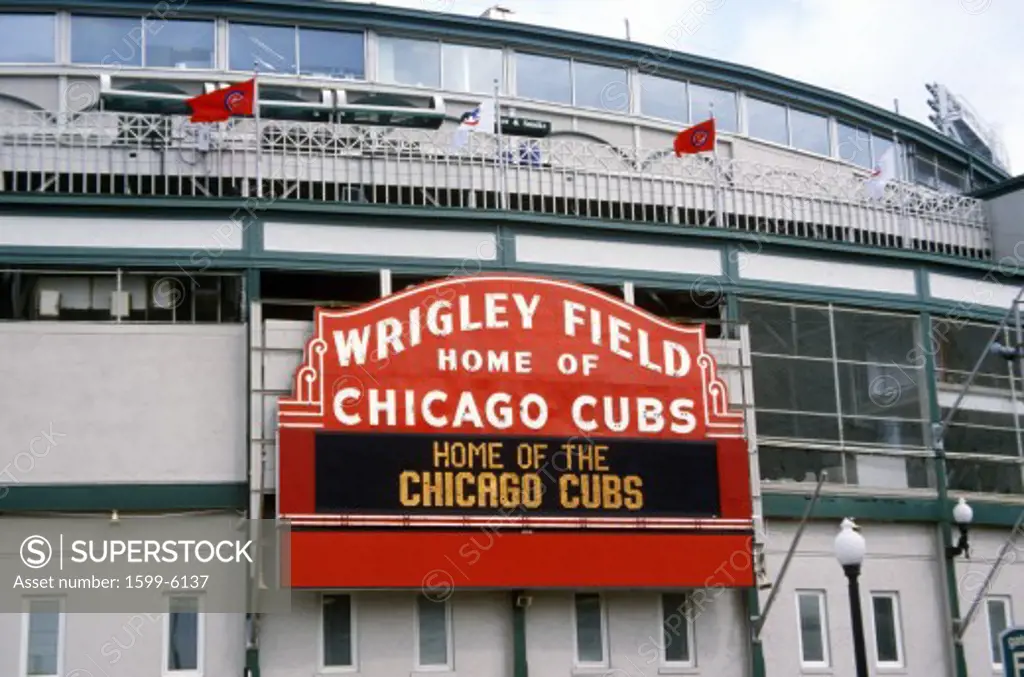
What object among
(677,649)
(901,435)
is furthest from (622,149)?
(677,649)

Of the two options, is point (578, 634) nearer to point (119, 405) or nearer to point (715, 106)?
point (119, 405)

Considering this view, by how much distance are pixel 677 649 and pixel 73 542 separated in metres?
9.77

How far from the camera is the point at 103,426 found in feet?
86.5

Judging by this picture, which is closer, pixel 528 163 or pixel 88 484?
pixel 88 484

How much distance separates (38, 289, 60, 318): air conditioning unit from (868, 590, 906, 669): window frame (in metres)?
14.5

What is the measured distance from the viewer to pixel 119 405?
26469mm

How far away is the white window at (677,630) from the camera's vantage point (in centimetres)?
2809

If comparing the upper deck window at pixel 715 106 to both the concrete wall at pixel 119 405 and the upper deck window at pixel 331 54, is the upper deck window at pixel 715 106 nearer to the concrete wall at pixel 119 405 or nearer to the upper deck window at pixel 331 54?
the upper deck window at pixel 331 54

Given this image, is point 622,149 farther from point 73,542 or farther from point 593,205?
point 73,542

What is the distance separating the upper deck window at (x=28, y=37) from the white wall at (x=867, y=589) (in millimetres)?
17966

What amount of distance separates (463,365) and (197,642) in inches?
232

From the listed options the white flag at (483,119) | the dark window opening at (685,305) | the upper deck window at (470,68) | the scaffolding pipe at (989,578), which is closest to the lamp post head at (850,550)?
the dark window opening at (685,305)

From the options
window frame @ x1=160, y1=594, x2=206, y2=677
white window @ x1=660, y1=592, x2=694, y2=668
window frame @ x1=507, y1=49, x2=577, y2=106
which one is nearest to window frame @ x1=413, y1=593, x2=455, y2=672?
window frame @ x1=160, y1=594, x2=206, y2=677

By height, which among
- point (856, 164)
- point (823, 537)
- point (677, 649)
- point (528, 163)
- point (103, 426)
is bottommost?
point (677, 649)
